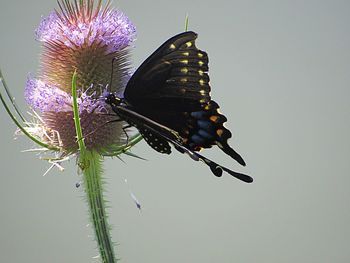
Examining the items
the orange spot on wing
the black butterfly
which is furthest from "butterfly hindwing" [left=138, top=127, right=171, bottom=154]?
the orange spot on wing

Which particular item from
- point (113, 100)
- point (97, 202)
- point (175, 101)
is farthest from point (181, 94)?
point (97, 202)

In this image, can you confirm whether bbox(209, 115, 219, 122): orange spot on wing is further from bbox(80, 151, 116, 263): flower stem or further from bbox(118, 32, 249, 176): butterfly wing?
bbox(80, 151, 116, 263): flower stem

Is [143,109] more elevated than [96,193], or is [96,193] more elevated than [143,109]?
[143,109]

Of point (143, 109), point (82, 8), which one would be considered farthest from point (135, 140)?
point (82, 8)

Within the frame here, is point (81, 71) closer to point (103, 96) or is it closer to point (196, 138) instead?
point (103, 96)

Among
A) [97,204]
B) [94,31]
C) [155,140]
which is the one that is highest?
[94,31]

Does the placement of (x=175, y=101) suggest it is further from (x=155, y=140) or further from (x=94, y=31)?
(x=94, y=31)
